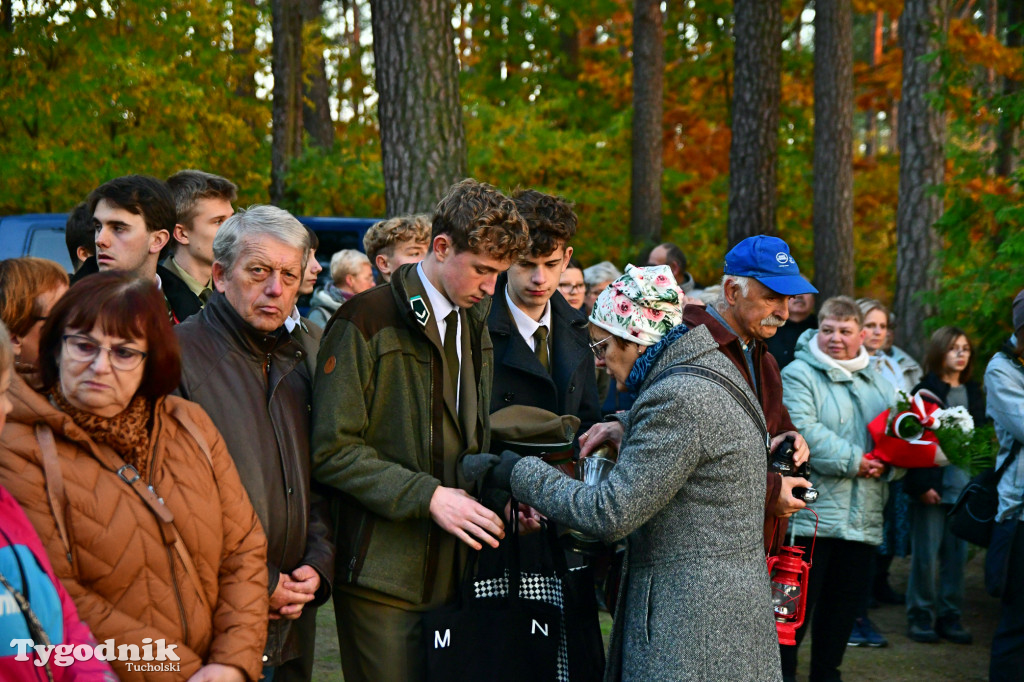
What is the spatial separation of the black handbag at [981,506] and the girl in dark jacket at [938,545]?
137cm

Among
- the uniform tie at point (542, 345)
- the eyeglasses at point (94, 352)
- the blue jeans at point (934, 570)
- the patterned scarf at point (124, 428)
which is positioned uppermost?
the eyeglasses at point (94, 352)

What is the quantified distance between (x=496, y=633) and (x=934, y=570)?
15.2ft

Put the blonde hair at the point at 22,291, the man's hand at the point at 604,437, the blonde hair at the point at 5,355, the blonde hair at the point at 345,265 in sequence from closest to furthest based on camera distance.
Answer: the blonde hair at the point at 5,355
the blonde hair at the point at 22,291
the man's hand at the point at 604,437
the blonde hair at the point at 345,265

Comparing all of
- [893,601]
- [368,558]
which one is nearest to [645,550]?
[368,558]

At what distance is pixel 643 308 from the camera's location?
3.20 meters

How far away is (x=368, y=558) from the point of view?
10.9ft

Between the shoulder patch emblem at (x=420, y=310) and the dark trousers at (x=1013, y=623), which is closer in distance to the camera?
the shoulder patch emblem at (x=420, y=310)

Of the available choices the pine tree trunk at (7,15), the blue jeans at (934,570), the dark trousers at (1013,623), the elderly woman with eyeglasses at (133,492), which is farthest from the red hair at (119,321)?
the pine tree trunk at (7,15)

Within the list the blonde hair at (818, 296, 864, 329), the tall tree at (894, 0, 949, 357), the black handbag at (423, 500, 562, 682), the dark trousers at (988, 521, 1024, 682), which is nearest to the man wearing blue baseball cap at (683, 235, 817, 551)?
the black handbag at (423, 500, 562, 682)

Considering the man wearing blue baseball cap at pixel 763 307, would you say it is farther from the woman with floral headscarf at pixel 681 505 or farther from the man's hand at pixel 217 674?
the man's hand at pixel 217 674

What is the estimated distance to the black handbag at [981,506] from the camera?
527cm

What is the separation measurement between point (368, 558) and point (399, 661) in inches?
13.9

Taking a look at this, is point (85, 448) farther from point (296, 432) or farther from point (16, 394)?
point (296, 432)

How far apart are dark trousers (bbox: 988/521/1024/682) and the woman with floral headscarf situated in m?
2.38
